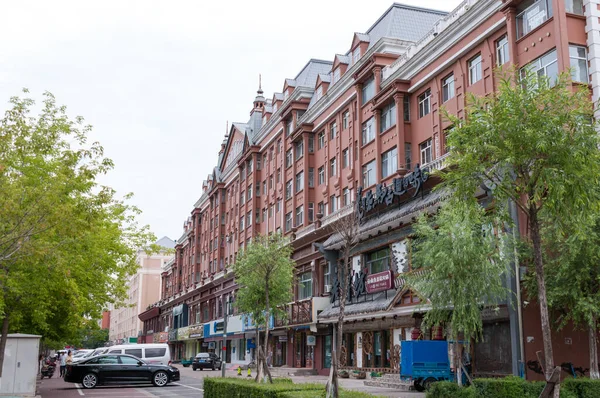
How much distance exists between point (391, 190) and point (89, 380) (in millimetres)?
16730

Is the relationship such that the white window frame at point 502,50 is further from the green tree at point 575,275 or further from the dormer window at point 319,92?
the dormer window at point 319,92

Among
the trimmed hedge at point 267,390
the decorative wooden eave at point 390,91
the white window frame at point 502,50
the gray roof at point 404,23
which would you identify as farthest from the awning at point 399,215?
the gray roof at point 404,23

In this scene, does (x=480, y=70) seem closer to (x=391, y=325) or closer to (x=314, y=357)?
(x=391, y=325)

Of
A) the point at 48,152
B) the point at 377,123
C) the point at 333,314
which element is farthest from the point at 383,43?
the point at 48,152

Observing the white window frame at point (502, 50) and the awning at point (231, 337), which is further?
the awning at point (231, 337)

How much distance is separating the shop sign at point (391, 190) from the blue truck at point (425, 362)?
6525 millimetres

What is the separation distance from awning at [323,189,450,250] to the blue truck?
5455 millimetres

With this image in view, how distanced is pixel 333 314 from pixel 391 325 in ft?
17.4

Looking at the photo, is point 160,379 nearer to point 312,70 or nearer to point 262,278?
point 262,278

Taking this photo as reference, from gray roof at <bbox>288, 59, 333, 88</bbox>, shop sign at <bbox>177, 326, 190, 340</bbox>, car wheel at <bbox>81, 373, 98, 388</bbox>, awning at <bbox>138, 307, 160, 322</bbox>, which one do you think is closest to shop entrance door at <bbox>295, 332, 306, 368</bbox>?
car wheel at <bbox>81, 373, 98, 388</bbox>

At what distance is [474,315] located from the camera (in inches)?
792

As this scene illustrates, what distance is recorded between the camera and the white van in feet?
115

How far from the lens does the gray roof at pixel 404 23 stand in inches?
1458

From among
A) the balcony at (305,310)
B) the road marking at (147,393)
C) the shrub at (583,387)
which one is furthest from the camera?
the balcony at (305,310)
